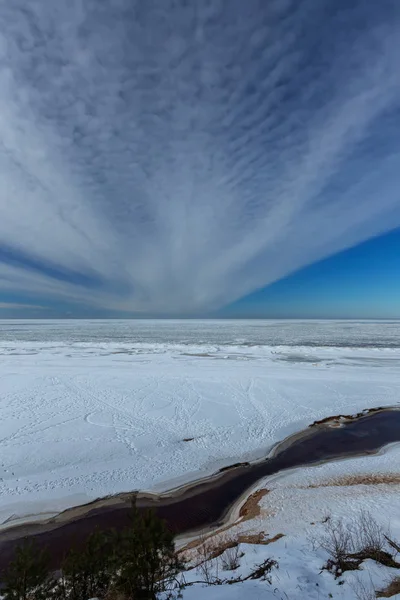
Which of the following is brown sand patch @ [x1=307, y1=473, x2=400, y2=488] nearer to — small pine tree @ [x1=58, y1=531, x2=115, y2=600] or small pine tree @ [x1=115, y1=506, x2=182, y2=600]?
small pine tree @ [x1=115, y1=506, x2=182, y2=600]

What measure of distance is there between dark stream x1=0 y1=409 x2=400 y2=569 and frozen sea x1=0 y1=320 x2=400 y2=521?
47 cm

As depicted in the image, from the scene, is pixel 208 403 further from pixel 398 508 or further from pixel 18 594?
pixel 18 594

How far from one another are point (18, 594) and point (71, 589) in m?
0.72

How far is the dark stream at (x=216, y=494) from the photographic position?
5.01 metres

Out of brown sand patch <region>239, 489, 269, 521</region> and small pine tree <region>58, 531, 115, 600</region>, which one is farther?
brown sand patch <region>239, 489, 269, 521</region>

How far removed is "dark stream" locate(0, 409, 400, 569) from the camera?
5012 millimetres

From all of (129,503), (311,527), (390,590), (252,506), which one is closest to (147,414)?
(129,503)

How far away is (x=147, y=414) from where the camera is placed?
10.1m

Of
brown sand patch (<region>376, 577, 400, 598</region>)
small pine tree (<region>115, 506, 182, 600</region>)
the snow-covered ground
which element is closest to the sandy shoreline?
the snow-covered ground

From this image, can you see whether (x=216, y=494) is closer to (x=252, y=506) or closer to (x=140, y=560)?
(x=252, y=506)

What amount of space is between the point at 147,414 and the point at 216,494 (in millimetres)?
4328

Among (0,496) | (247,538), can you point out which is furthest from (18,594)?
(0,496)

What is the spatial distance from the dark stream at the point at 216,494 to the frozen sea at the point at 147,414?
468mm

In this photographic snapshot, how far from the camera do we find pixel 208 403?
37.1 ft
